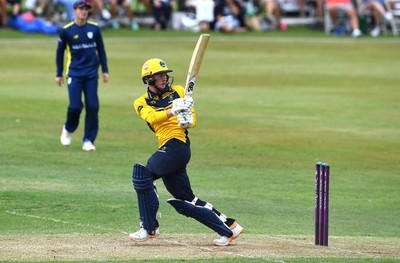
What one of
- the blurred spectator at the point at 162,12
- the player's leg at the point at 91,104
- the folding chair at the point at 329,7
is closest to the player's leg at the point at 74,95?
the player's leg at the point at 91,104

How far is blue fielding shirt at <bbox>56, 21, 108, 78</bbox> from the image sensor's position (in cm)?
1719

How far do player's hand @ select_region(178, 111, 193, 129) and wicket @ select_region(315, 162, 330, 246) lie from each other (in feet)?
4.68

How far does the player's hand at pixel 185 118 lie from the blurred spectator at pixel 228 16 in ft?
103

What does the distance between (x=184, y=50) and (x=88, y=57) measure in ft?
58.6

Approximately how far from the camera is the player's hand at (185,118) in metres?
9.90

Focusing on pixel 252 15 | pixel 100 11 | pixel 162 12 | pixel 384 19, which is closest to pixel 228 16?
pixel 252 15

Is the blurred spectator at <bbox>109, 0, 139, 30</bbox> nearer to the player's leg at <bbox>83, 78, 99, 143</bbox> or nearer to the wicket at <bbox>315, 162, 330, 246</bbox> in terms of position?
the player's leg at <bbox>83, 78, 99, 143</bbox>

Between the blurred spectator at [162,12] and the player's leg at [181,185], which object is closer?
the player's leg at [181,185]

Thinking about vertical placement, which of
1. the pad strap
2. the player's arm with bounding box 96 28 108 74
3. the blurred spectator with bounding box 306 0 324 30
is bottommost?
the blurred spectator with bounding box 306 0 324 30

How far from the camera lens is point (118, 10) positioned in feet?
140

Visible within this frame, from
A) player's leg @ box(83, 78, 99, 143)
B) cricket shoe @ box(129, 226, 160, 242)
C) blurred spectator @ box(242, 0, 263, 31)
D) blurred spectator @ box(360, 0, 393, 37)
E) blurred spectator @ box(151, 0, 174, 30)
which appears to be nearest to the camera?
cricket shoe @ box(129, 226, 160, 242)

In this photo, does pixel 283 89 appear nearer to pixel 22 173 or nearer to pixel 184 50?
pixel 184 50

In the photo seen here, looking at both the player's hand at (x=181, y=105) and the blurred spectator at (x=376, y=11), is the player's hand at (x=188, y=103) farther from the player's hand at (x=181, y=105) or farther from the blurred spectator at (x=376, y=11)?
the blurred spectator at (x=376, y=11)

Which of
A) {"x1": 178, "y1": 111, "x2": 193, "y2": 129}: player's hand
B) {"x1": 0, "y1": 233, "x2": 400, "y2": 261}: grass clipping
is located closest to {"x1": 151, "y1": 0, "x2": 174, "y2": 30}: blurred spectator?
{"x1": 0, "y1": 233, "x2": 400, "y2": 261}: grass clipping
